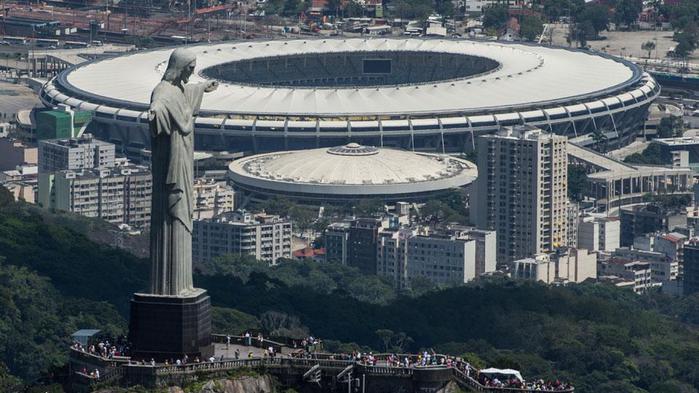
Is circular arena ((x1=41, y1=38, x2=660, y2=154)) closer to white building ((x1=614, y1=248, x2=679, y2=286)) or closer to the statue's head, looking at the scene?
white building ((x1=614, y1=248, x2=679, y2=286))

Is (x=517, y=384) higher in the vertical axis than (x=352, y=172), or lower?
higher

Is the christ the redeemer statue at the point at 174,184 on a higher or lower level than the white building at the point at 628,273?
higher

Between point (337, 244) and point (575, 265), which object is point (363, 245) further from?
point (575, 265)

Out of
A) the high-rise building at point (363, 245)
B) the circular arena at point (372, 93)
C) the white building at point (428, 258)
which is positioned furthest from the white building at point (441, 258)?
the circular arena at point (372, 93)

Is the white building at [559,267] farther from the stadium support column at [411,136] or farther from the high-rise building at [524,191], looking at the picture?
the stadium support column at [411,136]

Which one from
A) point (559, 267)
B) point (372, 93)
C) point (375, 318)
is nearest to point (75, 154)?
point (372, 93)
